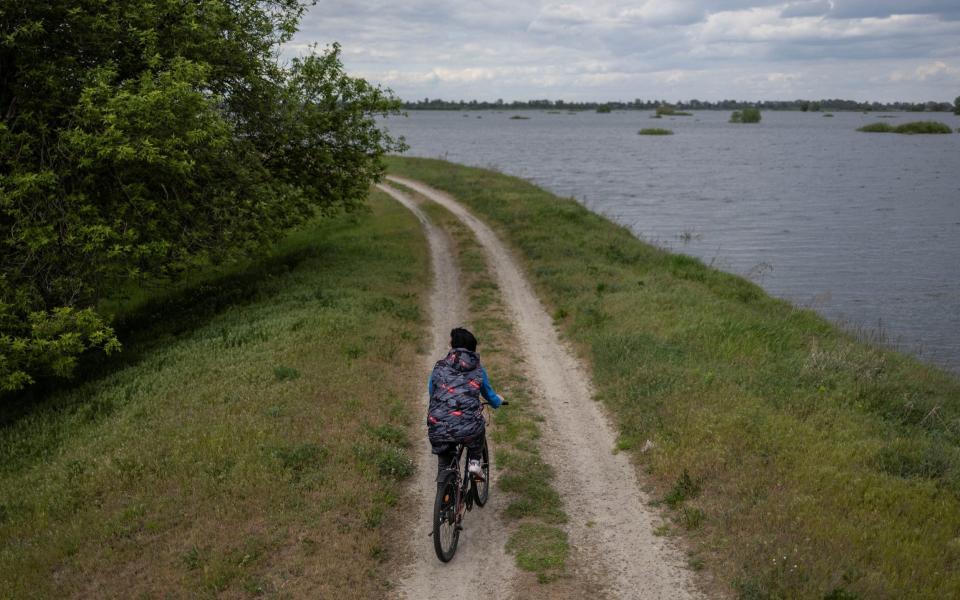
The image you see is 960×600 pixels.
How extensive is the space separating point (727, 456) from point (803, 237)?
34.4 metres

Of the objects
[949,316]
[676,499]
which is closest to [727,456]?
[676,499]

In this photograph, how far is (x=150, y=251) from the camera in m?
18.2

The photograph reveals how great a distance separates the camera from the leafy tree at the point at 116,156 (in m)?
16.7

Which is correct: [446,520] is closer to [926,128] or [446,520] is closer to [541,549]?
[541,549]

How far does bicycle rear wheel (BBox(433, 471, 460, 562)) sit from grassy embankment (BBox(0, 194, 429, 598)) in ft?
3.07

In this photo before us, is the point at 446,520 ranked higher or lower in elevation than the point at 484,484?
higher

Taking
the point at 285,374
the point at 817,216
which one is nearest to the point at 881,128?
the point at 817,216

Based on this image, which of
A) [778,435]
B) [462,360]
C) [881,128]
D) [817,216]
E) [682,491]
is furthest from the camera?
[881,128]

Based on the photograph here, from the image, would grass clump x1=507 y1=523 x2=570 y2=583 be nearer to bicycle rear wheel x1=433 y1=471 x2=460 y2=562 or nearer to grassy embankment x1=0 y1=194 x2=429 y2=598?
bicycle rear wheel x1=433 y1=471 x2=460 y2=562

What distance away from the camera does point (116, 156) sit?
17.0 metres

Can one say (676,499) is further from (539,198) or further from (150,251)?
(539,198)

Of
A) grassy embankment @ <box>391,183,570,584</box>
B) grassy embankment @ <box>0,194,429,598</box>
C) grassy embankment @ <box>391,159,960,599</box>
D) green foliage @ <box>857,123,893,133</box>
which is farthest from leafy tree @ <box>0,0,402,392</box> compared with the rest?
green foliage @ <box>857,123,893,133</box>

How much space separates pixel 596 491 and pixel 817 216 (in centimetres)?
4338

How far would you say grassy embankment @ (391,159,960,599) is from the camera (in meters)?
9.38
